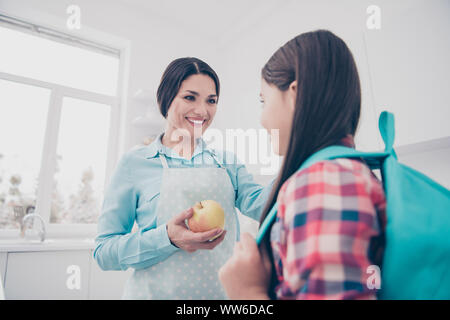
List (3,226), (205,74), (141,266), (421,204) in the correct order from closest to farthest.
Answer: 1. (421,204)
2. (141,266)
3. (205,74)
4. (3,226)

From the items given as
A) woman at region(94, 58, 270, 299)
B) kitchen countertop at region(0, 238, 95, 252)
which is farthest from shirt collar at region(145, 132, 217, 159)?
Answer: kitchen countertop at region(0, 238, 95, 252)

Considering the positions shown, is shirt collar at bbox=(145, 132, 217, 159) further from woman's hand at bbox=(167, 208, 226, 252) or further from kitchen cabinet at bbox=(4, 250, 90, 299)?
kitchen cabinet at bbox=(4, 250, 90, 299)

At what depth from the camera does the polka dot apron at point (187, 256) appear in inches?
33.2

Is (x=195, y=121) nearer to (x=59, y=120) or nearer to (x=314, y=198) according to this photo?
(x=314, y=198)

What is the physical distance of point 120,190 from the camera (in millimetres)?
916

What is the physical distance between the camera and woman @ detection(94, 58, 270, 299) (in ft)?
2.72

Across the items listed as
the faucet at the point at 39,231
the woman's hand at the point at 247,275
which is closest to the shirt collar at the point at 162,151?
the woman's hand at the point at 247,275

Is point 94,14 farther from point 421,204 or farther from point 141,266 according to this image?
point 421,204

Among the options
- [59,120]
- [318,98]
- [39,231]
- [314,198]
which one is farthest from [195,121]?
[59,120]

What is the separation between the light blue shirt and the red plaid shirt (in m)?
0.49

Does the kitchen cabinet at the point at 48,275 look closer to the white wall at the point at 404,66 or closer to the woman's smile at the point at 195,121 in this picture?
the woman's smile at the point at 195,121

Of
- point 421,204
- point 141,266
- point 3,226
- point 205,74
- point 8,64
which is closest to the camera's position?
point 421,204
